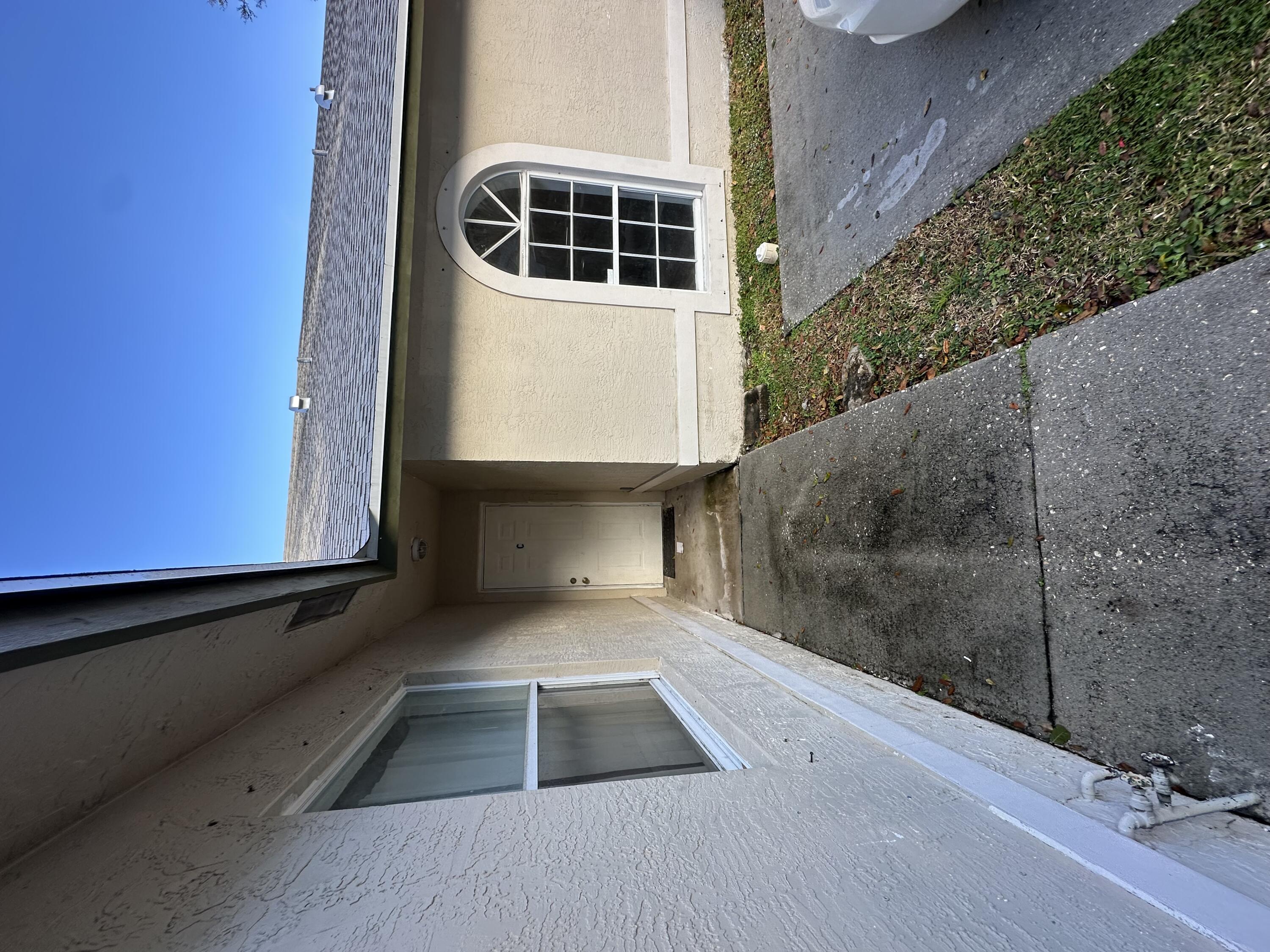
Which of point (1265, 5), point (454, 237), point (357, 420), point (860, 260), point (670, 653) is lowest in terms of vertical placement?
point (670, 653)

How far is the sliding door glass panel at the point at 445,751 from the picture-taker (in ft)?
4.78

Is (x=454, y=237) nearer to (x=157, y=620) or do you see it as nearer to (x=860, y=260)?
(x=860, y=260)

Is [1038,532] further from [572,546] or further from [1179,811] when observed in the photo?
[572,546]

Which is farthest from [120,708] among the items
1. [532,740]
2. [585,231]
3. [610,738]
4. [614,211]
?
[614,211]

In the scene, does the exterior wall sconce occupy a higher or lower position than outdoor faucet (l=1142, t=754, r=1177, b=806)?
higher

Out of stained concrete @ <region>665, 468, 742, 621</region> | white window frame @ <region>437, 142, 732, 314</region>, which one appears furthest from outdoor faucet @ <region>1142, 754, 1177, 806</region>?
white window frame @ <region>437, 142, 732, 314</region>

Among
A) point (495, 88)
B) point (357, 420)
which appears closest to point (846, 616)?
point (357, 420)

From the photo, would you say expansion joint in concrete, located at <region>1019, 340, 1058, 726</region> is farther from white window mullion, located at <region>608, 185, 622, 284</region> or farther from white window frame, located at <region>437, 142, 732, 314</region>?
white window mullion, located at <region>608, 185, 622, 284</region>

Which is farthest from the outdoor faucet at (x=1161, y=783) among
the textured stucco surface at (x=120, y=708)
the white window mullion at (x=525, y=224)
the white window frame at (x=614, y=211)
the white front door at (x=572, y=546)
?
the white front door at (x=572, y=546)

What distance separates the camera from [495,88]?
3.83 meters

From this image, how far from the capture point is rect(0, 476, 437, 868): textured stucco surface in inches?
37.2

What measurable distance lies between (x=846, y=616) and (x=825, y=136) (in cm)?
267

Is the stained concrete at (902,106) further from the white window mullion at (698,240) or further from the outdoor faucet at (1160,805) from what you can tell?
the outdoor faucet at (1160,805)

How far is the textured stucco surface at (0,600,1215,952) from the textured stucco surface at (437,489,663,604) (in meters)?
3.74
